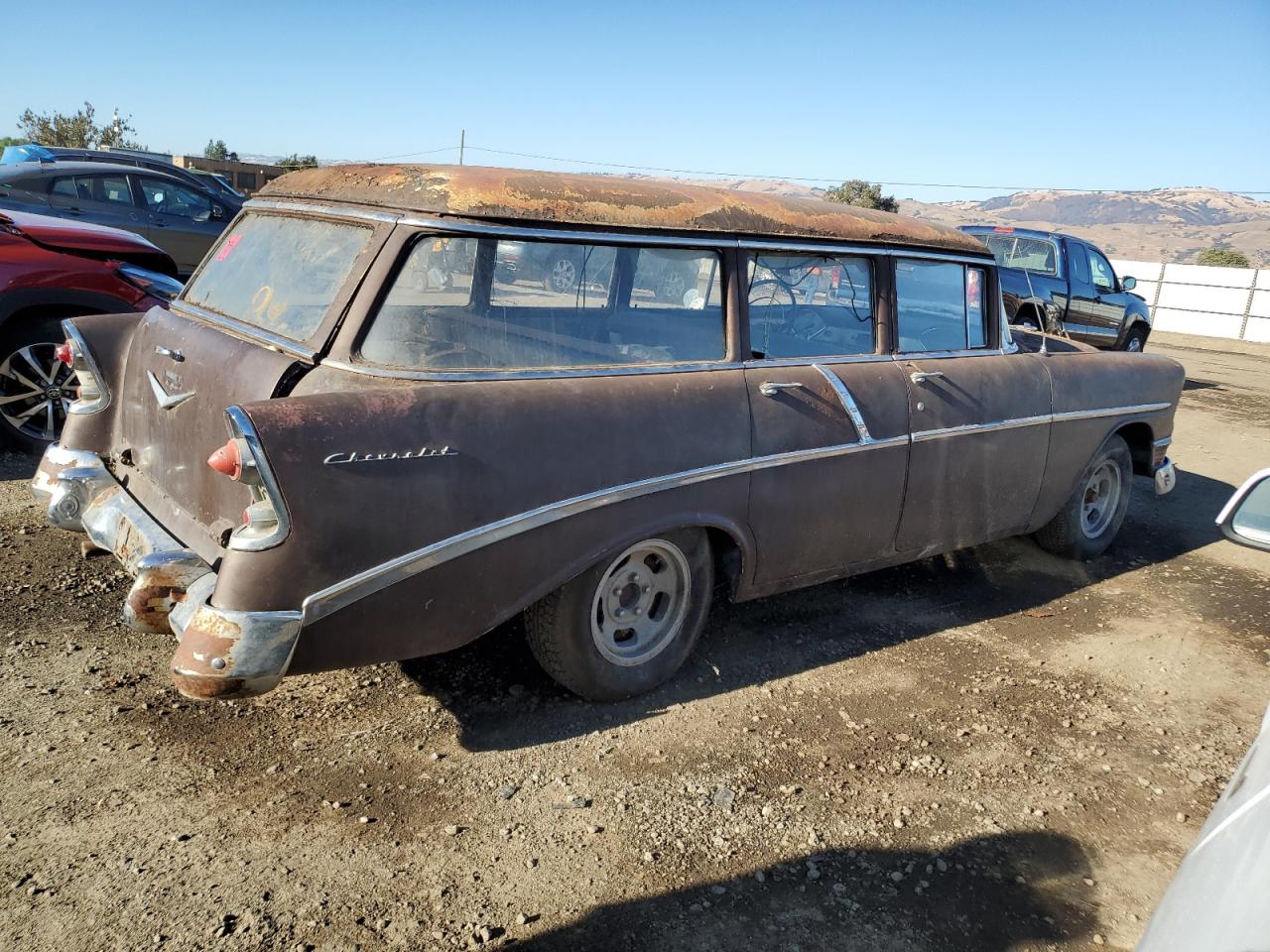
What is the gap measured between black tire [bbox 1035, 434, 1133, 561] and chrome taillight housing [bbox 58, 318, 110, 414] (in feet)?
15.1

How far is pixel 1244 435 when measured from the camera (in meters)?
10.1

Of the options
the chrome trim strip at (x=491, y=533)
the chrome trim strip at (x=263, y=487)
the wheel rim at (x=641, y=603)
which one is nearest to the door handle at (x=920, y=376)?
the chrome trim strip at (x=491, y=533)

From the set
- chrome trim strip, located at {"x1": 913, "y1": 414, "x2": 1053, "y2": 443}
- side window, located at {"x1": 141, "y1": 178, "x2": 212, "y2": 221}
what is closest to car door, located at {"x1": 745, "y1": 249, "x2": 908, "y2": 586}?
chrome trim strip, located at {"x1": 913, "y1": 414, "x2": 1053, "y2": 443}

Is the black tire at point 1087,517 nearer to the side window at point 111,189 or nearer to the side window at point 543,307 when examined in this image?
the side window at point 543,307

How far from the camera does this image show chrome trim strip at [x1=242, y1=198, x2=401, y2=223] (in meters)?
3.20

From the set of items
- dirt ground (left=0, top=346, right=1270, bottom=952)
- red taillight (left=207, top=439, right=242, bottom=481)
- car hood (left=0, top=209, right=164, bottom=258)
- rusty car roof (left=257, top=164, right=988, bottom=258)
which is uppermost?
rusty car roof (left=257, top=164, right=988, bottom=258)

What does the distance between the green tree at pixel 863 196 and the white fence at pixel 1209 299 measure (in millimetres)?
9547

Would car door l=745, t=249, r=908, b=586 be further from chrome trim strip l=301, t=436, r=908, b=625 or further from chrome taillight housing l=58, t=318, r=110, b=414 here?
chrome taillight housing l=58, t=318, r=110, b=414

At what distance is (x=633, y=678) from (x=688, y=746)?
362 mm

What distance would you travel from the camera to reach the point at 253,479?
2.56 metres

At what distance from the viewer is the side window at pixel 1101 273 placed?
1263cm

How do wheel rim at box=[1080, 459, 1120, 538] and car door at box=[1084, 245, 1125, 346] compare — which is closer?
wheel rim at box=[1080, 459, 1120, 538]

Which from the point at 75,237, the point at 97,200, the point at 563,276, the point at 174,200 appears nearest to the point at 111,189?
the point at 97,200

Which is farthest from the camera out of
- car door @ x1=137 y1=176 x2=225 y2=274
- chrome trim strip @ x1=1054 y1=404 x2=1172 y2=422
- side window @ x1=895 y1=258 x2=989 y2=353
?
car door @ x1=137 y1=176 x2=225 y2=274
